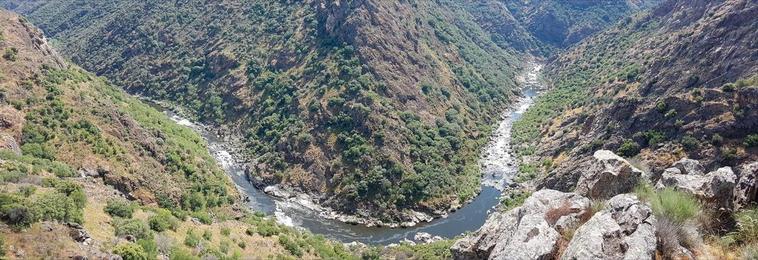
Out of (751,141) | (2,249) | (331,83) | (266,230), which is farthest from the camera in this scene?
(331,83)

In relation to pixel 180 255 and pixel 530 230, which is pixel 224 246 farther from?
pixel 530 230

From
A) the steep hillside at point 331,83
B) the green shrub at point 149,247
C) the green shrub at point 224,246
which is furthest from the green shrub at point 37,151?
the steep hillside at point 331,83

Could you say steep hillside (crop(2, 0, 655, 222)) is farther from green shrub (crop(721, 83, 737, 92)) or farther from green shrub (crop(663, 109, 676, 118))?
green shrub (crop(721, 83, 737, 92))

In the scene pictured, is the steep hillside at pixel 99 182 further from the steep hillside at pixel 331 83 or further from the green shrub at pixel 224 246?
the steep hillside at pixel 331 83

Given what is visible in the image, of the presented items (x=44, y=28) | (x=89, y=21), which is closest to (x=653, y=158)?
(x=89, y=21)

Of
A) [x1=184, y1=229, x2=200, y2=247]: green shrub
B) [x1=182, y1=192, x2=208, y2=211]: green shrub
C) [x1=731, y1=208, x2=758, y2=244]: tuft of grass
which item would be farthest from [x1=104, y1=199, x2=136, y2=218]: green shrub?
[x1=731, y1=208, x2=758, y2=244]: tuft of grass

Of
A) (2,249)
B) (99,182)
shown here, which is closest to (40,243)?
(2,249)

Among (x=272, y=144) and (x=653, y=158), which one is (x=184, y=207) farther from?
(x=653, y=158)
